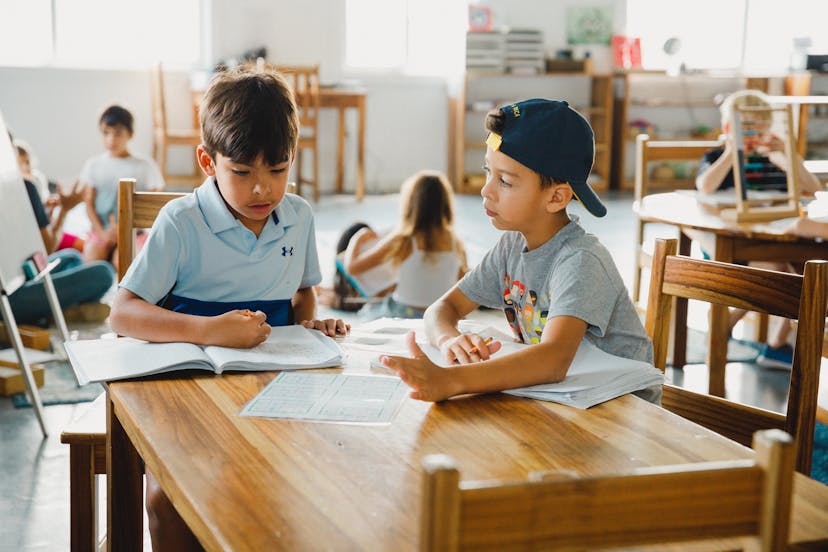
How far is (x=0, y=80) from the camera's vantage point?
6.84 metres

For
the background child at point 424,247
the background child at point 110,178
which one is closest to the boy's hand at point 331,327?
the background child at point 424,247

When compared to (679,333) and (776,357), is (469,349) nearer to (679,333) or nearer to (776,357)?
(679,333)

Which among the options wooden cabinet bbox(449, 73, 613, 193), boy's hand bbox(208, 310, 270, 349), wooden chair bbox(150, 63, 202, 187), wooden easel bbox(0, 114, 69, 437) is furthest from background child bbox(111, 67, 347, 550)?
wooden cabinet bbox(449, 73, 613, 193)

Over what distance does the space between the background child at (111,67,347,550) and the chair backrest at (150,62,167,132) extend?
17.5 feet

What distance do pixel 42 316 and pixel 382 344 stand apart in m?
2.50

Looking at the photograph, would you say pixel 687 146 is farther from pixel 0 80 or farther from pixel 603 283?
pixel 0 80

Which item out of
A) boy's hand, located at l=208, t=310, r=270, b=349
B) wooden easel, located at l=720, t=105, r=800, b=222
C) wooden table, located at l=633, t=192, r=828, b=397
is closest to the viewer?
boy's hand, located at l=208, t=310, r=270, b=349

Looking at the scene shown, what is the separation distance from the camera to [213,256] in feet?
4.66

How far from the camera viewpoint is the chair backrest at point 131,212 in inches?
66.7

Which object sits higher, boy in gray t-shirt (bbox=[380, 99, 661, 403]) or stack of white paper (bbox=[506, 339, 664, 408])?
boy in gray t-shirt (bbox=[380, 99, 661, 403])

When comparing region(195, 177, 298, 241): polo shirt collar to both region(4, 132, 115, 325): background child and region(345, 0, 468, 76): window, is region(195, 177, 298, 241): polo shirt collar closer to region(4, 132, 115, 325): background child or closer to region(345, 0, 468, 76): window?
region(4, 132, 115, 325): background child

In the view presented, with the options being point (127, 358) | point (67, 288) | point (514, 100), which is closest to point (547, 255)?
point (127, 358)

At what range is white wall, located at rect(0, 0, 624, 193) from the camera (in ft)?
22.9

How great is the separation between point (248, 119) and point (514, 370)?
1.90 feet
